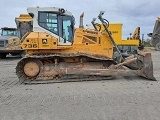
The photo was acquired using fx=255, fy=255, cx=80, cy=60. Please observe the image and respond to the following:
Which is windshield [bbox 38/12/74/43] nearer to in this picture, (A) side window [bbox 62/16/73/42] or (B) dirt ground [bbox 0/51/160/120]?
(A) side window [bbox 62/16/73/42]

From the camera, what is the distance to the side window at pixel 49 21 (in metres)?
9.08

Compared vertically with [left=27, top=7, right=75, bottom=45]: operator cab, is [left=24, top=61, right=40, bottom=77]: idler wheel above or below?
below

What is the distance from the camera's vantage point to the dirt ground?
15.9 feet

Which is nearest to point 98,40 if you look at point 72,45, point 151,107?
point 72,45

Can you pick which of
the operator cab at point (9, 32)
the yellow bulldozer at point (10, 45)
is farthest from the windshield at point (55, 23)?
the operator cab at point (9, 32)

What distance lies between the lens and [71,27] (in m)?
9.40

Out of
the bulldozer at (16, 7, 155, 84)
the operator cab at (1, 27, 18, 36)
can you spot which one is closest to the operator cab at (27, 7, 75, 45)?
the bulldozer at (16, 7, 155, 84)

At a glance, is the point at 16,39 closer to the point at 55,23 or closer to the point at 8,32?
the point at 8,32

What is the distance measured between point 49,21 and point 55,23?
8.9 inches

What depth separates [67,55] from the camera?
8.79m

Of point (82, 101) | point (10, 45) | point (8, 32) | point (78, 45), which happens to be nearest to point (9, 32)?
point (8, 32)

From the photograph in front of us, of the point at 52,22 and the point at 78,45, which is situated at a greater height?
the point at 52,22

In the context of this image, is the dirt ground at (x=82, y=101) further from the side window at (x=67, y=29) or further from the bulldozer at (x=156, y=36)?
the bulldozer at (x=156, y=36)

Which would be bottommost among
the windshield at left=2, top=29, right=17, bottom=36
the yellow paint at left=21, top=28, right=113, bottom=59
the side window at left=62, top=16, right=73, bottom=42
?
the yellow paint at left=21, top=28, right=113, bottom=59
